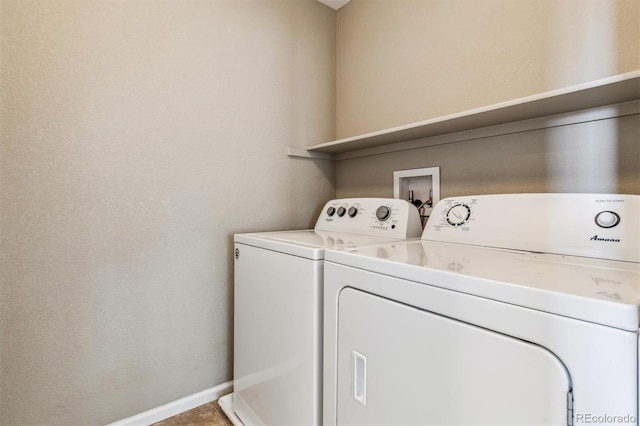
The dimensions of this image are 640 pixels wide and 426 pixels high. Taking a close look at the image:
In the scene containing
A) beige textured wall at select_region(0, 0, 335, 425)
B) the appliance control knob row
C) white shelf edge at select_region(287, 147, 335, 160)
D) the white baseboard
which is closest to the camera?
beige textured wall at select_region(0, 0, 335, 425)

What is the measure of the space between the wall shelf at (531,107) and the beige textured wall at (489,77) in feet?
0.26

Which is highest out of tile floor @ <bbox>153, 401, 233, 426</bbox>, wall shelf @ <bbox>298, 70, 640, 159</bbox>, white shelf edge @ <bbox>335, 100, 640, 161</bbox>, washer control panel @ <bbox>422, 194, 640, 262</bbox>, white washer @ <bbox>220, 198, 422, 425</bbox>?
wall shelf @ <bbox>298, 70, 640, 159</bbox>

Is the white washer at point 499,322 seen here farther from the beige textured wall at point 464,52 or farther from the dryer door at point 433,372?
the beige textured wall at point 464,52

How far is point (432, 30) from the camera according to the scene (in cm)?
150

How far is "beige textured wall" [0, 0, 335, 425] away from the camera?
3.67 ft

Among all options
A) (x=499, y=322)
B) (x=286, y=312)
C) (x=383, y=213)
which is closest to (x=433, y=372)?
(x=499, y=322)

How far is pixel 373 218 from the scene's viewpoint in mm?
1475

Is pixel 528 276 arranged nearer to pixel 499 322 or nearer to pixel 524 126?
pixel 499 322

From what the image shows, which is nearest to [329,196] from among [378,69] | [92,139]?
[378,69]

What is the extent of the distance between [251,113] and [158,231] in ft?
2.47

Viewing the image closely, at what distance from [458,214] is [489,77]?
1.97 ft

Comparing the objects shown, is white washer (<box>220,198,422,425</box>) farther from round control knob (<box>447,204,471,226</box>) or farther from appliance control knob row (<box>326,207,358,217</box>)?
round control knob (<box>447,204,471,226</box>)

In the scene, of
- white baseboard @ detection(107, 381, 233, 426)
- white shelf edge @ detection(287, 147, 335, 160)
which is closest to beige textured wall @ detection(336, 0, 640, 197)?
white shelf edge @ detection(287, 147, 335, 160)

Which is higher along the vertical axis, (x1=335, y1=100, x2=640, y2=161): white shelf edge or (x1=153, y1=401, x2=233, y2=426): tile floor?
(x1=335, y1=100, x2=640, y2=161): white shelf edge
